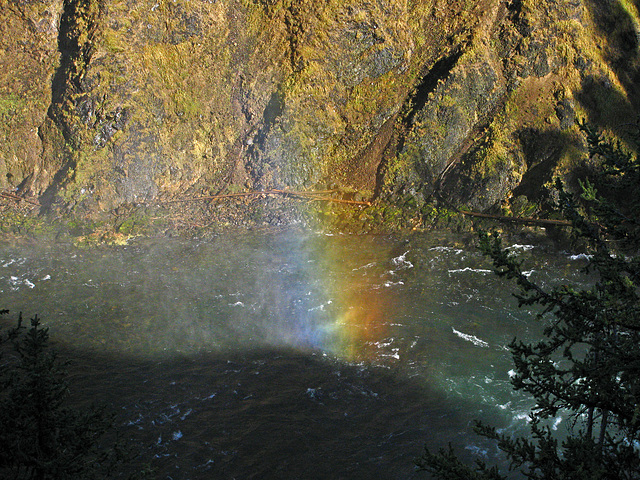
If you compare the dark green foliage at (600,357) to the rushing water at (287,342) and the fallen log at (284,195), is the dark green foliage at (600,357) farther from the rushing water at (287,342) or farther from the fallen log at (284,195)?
the fallen log at (284,195)

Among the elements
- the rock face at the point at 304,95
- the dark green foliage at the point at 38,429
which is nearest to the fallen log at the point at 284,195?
the rock face at the point at 304,95

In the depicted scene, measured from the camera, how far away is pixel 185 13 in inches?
890

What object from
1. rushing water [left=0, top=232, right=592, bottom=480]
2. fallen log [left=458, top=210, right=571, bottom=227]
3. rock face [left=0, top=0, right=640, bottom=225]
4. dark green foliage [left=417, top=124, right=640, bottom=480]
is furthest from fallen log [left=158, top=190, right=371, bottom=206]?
dark green foliage [left=417, top=124, right=640, bottom=480]

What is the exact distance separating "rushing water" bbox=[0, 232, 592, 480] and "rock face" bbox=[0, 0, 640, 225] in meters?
3.57

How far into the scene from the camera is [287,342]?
1400cm

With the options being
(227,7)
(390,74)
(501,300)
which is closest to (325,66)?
(390,74)

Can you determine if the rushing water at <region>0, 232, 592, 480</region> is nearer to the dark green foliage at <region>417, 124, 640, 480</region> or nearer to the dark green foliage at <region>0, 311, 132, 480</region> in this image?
the dark green foliage at <region>0, 311, 132, 480</region>

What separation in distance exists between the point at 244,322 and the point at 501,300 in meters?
7.47

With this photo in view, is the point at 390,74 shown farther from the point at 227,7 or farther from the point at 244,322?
the point at 244,322

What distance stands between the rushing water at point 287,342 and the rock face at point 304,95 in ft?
11.7

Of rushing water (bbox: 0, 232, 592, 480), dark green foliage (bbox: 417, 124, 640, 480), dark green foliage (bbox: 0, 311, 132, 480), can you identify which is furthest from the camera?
rushing water (bbox: 0, 232, 592, 480)

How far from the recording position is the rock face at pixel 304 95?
2131 centimetres

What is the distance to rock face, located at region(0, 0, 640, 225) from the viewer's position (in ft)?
69.9

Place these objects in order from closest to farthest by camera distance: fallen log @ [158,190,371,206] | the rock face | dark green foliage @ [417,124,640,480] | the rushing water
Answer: dark green foliage @ [417,124,640,480] → the rushing water → the rock face → fallen log @ [158,190,371,206]
